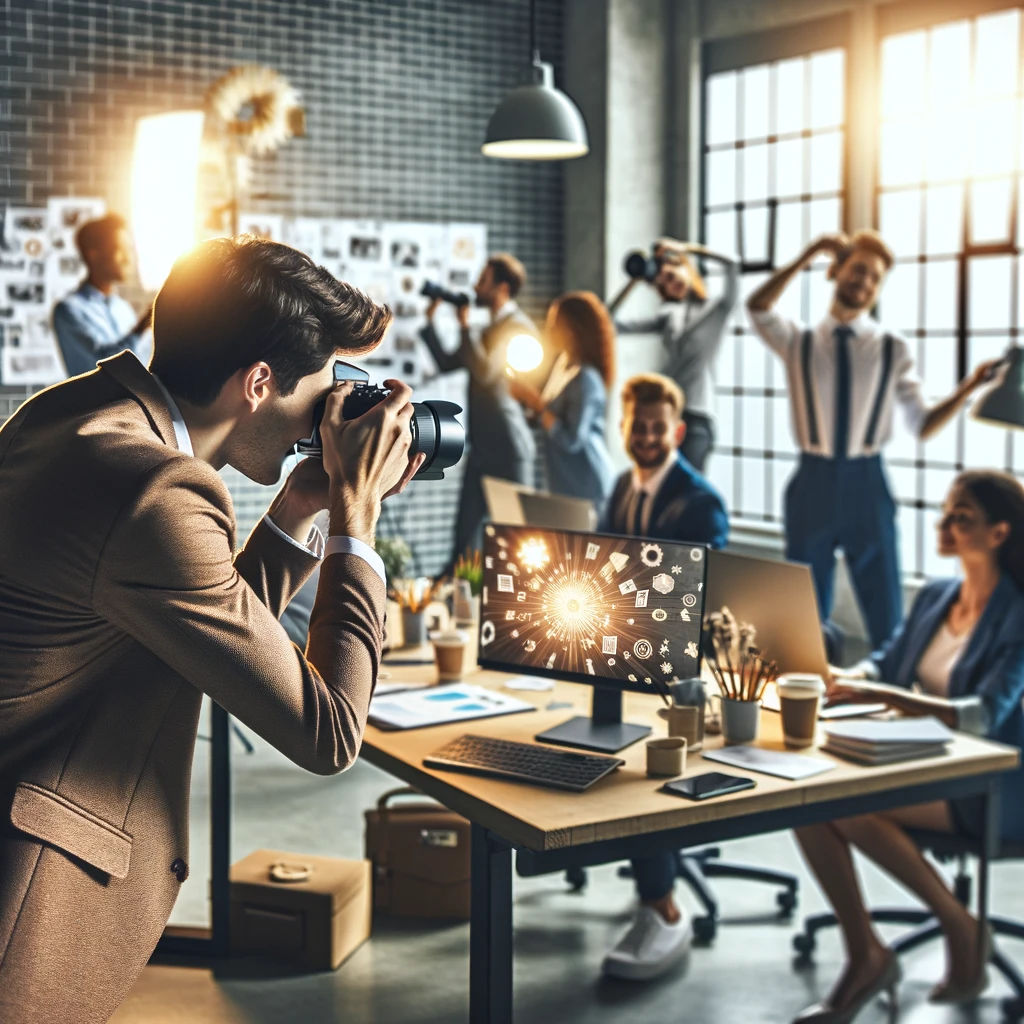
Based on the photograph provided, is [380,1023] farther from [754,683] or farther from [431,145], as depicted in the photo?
[431,145]

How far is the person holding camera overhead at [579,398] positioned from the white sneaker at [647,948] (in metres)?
2.46

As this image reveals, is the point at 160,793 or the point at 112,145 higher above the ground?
the point at 112,145

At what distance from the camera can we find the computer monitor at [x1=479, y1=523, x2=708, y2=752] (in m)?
2.56

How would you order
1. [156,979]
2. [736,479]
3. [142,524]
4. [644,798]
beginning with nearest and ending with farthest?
[142,524] → [644,798] → [156,979] → [736,479]

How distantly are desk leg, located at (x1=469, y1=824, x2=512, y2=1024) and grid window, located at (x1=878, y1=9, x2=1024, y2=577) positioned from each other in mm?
4080

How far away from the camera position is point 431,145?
7.43 meters

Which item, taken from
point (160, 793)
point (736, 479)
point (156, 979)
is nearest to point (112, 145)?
point (736, 479)

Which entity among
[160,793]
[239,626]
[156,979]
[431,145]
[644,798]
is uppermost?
[431,145]

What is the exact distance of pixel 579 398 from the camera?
5320 millimetres

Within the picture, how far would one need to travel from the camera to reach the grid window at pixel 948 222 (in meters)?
5.99

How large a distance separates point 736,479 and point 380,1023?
487 centimetres

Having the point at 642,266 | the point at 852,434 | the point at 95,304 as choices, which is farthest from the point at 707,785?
the point at 95,304

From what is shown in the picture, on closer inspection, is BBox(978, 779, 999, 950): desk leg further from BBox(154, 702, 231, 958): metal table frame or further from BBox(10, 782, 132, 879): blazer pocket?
BBox(10, 782, 132, 879): blazer pocket

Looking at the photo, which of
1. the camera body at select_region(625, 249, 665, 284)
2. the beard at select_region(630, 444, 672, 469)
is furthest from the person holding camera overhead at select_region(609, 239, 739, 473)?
the beard at select_region(630, 444, 672, 469)
